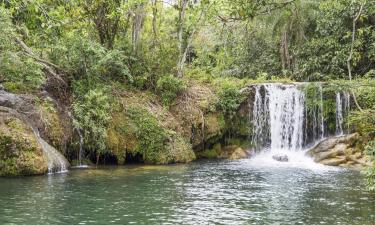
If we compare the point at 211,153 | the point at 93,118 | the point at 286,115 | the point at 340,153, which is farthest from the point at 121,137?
the point at 340,153

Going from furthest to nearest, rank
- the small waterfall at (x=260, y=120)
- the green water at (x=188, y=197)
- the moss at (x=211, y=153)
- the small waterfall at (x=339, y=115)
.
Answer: the small waterfall at (x=260, y=120) < the small waterfall at (x=339, y=115) < the moss at (x=211, y=153) < the green water at (x=188, y=197)

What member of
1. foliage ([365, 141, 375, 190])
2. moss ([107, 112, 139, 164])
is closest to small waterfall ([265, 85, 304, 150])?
moss ([107, 112, 139, 164])

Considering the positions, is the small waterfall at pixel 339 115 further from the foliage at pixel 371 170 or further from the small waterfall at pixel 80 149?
the foliage at pixel 371 170

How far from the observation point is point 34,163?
46.1 feet

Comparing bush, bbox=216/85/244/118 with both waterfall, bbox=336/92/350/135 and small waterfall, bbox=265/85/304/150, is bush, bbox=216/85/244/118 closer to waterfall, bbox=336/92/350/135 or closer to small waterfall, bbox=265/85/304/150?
small waterfall, bbox=265/85/304/150

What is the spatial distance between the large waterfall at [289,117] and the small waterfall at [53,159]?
919cm

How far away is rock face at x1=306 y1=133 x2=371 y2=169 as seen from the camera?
17803 millimetres

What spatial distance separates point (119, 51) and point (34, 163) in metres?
6.78

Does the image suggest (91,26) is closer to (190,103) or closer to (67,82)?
(67,82)

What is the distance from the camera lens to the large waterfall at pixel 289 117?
21.2 meters

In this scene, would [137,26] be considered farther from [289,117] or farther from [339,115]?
[339,115]

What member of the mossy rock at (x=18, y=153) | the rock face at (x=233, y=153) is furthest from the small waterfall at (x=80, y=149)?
the rock face at (x=233, y=153)

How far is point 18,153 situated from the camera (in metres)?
14.0

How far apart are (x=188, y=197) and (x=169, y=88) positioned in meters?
10.0
